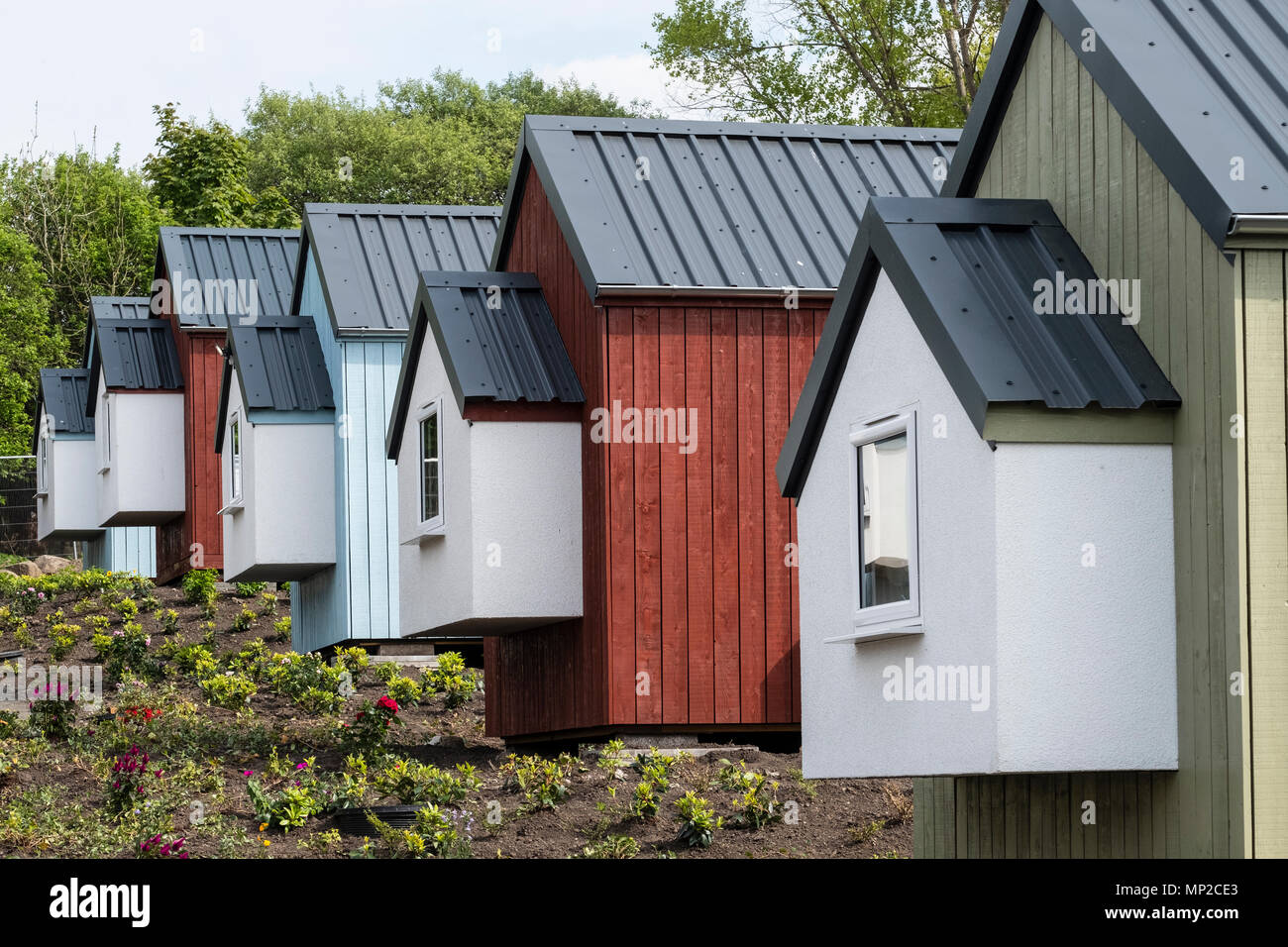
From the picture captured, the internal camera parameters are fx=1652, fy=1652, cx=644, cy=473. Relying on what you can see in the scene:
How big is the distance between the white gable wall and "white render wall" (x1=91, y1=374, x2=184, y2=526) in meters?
19.5

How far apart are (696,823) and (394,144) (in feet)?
152

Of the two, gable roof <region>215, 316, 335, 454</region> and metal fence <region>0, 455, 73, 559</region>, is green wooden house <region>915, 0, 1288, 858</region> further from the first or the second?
metal fence <region>0, 455, 73, 559</region>

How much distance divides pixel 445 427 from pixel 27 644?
38.1 ft

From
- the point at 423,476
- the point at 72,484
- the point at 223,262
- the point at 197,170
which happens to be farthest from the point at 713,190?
the point at 197,170

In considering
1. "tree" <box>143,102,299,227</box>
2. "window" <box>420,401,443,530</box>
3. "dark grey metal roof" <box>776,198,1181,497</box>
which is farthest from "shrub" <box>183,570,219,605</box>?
"dark grey metal roof" <box>776,198,1181,497</box>

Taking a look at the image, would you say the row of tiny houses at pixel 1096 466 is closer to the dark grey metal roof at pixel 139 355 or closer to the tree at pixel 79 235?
the dark grey metal roof at pixel 139 355

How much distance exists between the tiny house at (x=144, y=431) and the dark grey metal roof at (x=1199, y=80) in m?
20.4

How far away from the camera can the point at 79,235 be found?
4656 cm

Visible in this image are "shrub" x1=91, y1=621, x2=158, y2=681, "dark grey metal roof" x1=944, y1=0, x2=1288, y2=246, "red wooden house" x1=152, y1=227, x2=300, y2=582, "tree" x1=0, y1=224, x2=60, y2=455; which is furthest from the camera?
"tree" x1=0, y1=224, x2=60, y2=455

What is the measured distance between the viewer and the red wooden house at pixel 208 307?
2636 centimetres

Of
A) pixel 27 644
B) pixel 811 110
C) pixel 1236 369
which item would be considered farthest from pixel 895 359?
pixel 811 110

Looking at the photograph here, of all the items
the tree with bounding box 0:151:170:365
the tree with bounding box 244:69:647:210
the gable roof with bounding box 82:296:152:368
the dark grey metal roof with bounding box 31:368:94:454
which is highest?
the tree with bounding box 244:69:647:210

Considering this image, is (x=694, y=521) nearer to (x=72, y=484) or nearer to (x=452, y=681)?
(x=452, y=681)

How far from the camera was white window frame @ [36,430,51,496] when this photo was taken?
1328 inches
